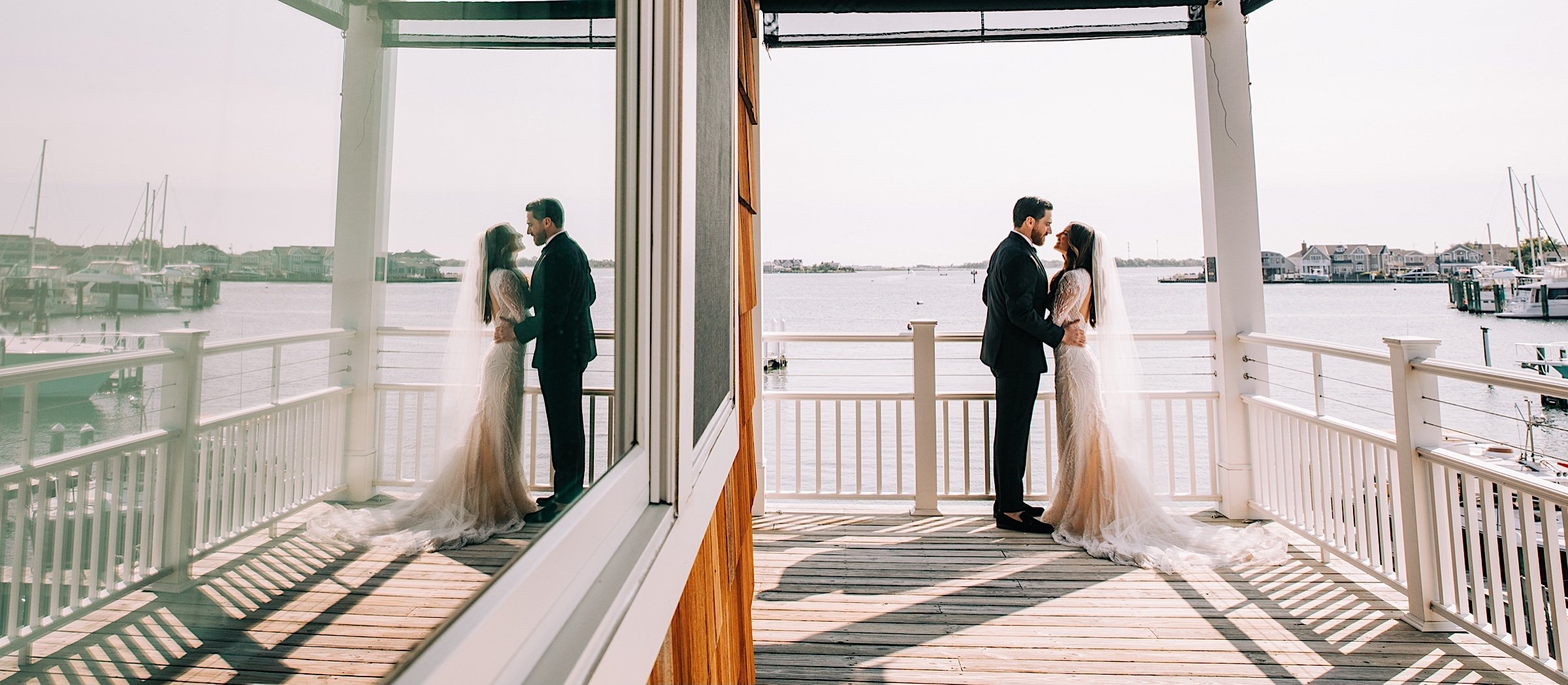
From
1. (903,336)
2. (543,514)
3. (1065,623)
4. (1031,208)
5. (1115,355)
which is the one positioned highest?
(1031,208)

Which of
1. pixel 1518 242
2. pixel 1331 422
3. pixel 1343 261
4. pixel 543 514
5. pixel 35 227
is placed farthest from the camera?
pixel 1343 261

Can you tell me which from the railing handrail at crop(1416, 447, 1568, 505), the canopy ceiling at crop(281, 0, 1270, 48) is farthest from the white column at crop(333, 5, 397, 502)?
the canopy ceiling at crop(281, 0, 1270, 48)

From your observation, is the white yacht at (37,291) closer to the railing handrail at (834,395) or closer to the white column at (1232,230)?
the railing handrail at (834,395)

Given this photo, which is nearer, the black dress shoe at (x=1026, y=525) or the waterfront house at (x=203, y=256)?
the waterfront house at (x=203, y=256)

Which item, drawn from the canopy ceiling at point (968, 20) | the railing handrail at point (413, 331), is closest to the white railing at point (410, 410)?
the railing handrail at point (413, 331)

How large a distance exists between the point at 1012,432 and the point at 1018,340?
47 cm

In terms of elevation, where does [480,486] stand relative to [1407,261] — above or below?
below

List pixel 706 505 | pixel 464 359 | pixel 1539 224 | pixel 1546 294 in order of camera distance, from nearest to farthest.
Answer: pixel 464 359 → pixel 706 505 → pixel 1546 294 → pixel 1539 224

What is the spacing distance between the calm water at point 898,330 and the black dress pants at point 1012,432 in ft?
1.27

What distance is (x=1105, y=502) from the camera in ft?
10.2

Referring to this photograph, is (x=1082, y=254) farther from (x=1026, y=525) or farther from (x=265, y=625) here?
(x=265, y=625)

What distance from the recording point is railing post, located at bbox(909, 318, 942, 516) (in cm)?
350

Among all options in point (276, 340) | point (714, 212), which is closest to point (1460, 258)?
point (714, 212)

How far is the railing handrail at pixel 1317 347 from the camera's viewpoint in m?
2.45
